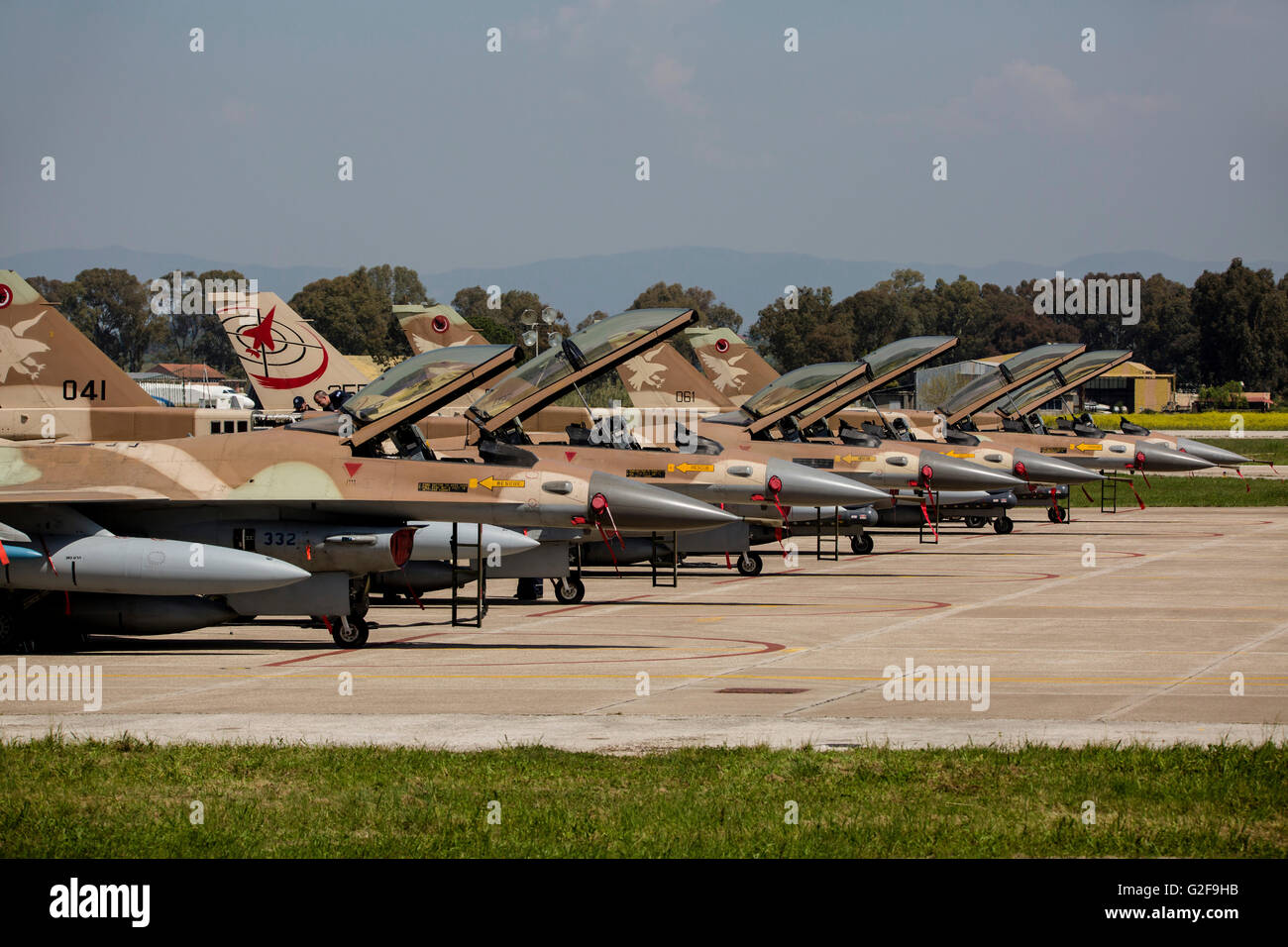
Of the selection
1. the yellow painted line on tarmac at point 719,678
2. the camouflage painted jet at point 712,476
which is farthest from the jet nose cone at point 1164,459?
the yellow painted line on tarmac at point 719,678

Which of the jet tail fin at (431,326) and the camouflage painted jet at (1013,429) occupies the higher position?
the jet tail fin at (431,326)

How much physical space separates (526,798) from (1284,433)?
347 ft

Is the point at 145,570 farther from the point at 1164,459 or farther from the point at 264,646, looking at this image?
the point at 1164,459

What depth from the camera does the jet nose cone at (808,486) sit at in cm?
2677

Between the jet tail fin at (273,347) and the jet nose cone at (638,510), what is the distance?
19244mm

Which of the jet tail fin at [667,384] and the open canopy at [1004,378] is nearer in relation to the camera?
the open canopy at [1004,378]

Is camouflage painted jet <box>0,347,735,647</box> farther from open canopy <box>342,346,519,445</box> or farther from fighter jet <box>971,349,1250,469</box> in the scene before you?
fighter jet <box>971,349,1250,469</box>

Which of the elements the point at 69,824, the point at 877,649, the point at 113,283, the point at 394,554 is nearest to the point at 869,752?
the point at 69,824

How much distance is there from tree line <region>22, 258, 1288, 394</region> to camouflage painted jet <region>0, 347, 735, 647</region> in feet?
257

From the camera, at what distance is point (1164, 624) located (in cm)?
1972

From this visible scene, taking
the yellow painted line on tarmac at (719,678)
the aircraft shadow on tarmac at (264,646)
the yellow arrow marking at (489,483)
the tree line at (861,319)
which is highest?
the tree line at (861,319)

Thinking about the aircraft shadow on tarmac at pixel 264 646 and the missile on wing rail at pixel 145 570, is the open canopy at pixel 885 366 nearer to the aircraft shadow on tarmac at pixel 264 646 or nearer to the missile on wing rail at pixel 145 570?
the aircraft shadow on tarmac at pixel 264 646

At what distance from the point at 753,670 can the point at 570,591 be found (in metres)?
7.97

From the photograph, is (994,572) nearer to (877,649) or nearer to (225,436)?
(877,649)
